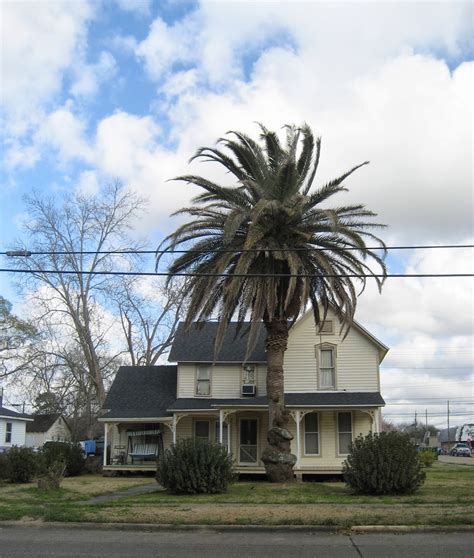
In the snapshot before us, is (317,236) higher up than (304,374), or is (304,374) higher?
(317,236)

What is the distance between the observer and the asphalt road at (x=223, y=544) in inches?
385

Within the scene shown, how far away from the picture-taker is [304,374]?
29.7m

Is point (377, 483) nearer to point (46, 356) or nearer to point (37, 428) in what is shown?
point (46, 356)

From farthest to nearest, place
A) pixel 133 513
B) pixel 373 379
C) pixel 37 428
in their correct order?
pixel 37 428 < pixel 373 379 < pixel 133 513

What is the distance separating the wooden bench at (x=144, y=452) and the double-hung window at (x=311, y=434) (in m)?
7.18

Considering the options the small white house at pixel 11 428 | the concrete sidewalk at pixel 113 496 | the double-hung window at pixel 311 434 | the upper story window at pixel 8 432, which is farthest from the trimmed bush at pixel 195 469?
the upper story window at pixel 8 432

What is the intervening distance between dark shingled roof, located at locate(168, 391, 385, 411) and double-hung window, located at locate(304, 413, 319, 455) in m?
1.25

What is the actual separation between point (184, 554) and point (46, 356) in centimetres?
3656

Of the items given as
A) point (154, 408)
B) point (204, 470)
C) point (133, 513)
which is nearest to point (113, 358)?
point (154, 408)

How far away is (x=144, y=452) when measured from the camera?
30.8 m

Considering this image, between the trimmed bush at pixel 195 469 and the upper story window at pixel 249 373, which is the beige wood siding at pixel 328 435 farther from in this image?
the trimmed bush at pixel 195 469

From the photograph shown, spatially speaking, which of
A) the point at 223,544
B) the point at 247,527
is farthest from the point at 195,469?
the point at 223,544

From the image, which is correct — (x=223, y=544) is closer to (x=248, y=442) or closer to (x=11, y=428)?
Result: (x=248, y=442)

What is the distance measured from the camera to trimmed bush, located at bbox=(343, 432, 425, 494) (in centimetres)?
1734
